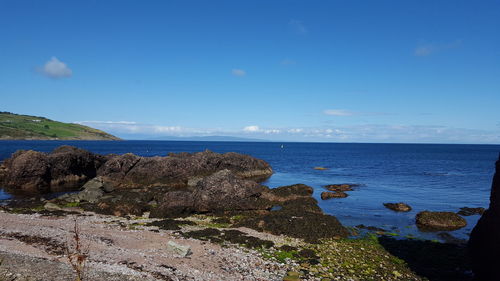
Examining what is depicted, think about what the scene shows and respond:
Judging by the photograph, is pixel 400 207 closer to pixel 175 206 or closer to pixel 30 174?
pixel 175 206

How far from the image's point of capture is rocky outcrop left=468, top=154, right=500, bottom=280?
16.8 m

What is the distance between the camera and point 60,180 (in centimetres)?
5200

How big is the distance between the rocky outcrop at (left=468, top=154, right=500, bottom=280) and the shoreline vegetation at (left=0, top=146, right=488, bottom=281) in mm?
1289

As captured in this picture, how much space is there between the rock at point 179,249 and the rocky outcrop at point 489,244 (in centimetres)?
1648

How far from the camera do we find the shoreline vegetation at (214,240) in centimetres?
1714

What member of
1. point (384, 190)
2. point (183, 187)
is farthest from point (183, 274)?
point (384, 190)

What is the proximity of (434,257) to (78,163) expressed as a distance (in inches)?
2134

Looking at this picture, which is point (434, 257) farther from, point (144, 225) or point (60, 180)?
point (60, 180)

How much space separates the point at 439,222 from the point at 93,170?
54341 mm

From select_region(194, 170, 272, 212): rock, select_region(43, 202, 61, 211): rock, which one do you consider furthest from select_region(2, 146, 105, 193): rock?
select_region(194, 170, 272, 212): rock

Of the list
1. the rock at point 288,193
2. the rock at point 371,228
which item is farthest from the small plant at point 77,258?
the rock at point 288,193

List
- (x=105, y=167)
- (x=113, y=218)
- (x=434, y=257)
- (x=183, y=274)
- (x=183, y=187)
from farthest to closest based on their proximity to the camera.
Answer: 1. (x=105, y=167)
2. (x=183, y=187)
3. (x=113, y=218)
4. (x=434, y=257)
5. (x=183, y=274)

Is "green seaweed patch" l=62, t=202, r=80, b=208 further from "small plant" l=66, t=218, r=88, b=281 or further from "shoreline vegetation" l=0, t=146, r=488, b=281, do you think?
"small plant" l=66, t=218, r=88, b=281

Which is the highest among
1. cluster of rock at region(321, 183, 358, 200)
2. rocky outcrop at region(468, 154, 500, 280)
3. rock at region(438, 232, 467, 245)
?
rocky outcrop at region(468, 154, 500, 280)
